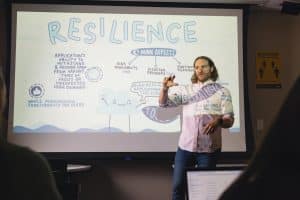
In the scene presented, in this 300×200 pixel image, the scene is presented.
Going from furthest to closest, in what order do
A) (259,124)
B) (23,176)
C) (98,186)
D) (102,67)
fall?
1. (259,124)
2. (98,186)
3. (102,67)
4. (23,176)

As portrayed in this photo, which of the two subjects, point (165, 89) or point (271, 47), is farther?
point (271, 47)

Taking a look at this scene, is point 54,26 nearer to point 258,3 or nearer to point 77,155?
point 77,155

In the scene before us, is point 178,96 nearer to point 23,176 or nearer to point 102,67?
point 102,67

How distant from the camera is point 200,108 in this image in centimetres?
350

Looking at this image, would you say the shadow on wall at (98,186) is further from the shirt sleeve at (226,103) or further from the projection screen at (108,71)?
the shirt sleeve at (226,103)

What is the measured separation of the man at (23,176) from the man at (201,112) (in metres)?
2.62

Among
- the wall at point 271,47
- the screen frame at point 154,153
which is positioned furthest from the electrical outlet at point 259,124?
the screen frame at point 154,153

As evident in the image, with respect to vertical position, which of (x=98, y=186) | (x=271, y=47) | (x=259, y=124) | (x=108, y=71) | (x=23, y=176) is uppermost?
(x=271, y=47)

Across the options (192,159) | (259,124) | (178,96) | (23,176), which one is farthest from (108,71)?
(23,176)

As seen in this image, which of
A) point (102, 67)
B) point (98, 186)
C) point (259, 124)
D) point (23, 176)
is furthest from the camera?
point (259, 124)

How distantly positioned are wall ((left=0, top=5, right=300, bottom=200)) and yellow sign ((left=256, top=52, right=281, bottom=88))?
42 mm

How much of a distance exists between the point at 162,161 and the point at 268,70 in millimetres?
1195

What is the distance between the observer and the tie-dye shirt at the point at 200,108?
3465 mm

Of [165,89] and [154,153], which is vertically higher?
[165,89]
